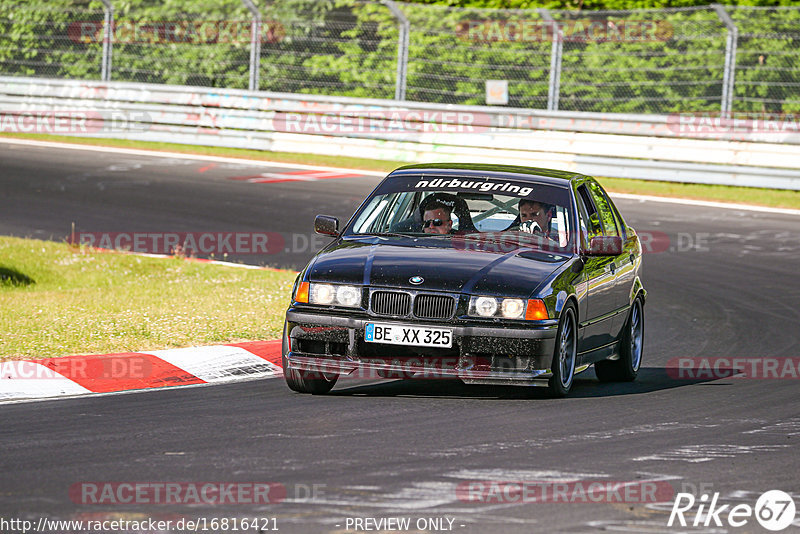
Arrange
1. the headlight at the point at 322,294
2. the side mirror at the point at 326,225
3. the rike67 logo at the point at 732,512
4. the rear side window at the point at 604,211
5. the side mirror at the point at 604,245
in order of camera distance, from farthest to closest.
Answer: the rear side window at the point at 604,211, the side mirror at the point at 326,225, the side mirror at the point at 604,245, the headlight at the point at 322,294, the rike67 logo at the point at 732,512

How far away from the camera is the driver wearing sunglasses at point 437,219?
9.09 meters

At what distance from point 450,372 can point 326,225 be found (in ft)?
5.69

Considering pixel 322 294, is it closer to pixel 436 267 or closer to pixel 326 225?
pixel 436 267

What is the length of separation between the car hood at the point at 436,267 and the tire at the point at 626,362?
1356mm

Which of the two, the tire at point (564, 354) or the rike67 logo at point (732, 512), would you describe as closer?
the rike67 logo at point (732, 512)

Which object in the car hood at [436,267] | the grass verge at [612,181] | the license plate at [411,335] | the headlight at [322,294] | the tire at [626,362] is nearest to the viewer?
the license plate at [411,335]

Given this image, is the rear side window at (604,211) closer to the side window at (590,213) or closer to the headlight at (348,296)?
the side window at (590,213)

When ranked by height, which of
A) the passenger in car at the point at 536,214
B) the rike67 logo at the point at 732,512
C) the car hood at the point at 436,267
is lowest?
the rike67 logo at the point at 732,512

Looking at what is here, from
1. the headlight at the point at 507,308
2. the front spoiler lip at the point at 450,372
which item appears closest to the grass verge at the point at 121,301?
the front spoiler lip at the point at 450,372

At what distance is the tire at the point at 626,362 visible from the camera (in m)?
9.70

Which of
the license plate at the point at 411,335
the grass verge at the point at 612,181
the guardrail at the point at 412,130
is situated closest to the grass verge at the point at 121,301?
the license plate at the point at 411,335

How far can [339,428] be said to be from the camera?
7.12 metres

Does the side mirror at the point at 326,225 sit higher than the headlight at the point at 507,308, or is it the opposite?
the side mirror at the point at 326,225

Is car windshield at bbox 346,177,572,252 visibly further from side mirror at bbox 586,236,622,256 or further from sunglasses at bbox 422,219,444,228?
side mirror at bbox 586,236,622,256
